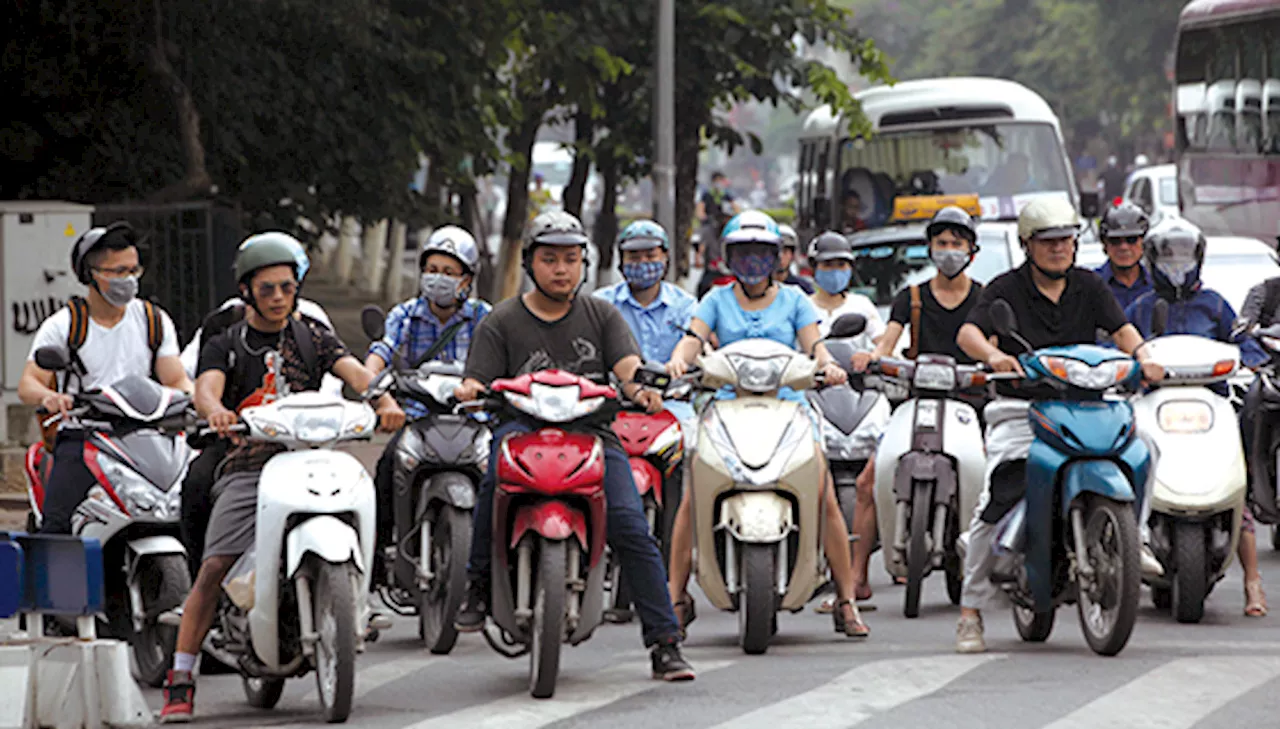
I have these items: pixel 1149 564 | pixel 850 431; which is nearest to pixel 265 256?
pixel 1149 564

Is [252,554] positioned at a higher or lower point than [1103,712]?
higher

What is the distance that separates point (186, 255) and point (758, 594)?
1169cm

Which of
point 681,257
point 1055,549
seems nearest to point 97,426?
point 1055,549

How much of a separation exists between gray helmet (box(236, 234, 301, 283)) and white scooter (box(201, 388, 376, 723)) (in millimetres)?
500

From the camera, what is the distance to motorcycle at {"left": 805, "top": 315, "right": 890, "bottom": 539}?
37.3 feet

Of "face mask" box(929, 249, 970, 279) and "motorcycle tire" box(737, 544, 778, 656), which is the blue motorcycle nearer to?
"motorcycle tire" box(737, 544, 778, 656)

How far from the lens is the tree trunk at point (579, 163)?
1134 inches

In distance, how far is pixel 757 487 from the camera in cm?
937

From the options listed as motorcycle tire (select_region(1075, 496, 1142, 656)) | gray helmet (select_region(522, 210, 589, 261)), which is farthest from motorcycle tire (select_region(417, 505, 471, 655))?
motorcycle tire (select_region(1075, 496, 1142, 656))

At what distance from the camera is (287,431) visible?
8.05 m

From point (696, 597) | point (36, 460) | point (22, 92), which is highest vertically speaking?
point (22, 92)

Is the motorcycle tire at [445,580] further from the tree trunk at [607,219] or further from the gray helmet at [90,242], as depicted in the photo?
the tree trunk at [607,219]

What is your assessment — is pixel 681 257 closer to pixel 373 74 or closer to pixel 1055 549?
pixel 373 74

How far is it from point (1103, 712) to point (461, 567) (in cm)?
262
